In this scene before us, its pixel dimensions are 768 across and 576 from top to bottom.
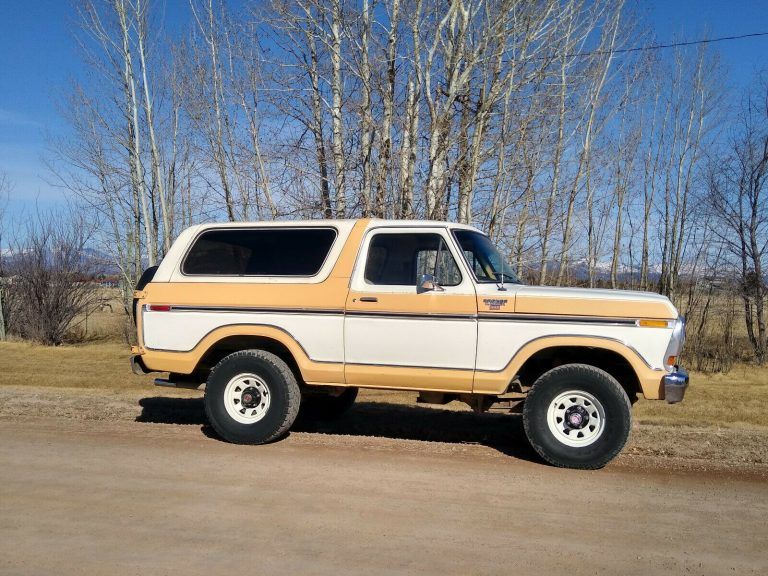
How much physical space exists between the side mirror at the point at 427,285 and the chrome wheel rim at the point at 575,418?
1.51m

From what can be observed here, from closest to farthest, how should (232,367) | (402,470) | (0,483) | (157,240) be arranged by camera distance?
1. (0,483)
2. (402,470)
3. (232,367)
4. (157,240)

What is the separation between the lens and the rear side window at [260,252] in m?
7.04

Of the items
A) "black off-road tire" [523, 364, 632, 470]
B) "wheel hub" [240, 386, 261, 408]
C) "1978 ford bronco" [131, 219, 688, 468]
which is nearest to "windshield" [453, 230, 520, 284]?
"1978 ford bronco" [131, 219, 688, 468]

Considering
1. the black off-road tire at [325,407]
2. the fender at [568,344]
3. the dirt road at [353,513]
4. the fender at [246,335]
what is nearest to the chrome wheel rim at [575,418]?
the dirt road at [353,513]

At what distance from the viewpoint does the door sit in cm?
643

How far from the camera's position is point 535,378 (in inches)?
273

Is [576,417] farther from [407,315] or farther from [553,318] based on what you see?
[407,315]

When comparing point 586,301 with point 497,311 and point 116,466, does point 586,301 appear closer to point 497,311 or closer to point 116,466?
point 497,311

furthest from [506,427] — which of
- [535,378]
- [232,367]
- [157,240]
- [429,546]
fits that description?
[157,240]

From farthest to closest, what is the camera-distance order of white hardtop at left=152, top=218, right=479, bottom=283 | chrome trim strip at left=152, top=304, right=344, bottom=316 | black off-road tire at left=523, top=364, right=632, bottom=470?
white hardtop at left=152, top=218, right=479, bottom=283 < chrome trim strip at left=152, top=304, right=344, bottom=316 < black off-road tire at left=523, top=364, right=632, bottom=470

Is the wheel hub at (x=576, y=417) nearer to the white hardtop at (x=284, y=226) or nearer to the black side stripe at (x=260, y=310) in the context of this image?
the white hardtop at (x=284, y=226)

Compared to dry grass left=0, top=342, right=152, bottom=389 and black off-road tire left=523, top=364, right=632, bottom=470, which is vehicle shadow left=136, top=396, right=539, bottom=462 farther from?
dry grass left=0, top=342, right=152, bottom=389

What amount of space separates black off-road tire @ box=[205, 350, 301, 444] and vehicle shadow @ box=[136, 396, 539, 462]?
→ 1.63 ft

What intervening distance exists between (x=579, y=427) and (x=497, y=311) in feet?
4.26
